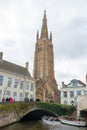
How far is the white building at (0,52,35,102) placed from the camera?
109 feet

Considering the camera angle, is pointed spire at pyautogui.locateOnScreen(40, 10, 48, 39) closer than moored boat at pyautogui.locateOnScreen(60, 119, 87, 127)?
No

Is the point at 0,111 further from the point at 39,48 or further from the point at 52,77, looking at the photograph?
the point at 39,48

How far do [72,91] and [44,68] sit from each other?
2854 centimetres

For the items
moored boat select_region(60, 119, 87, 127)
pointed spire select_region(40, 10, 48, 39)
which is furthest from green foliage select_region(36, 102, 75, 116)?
pointed spire select_region(40, 10, 48, 39)

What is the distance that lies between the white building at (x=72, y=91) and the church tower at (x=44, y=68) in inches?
462

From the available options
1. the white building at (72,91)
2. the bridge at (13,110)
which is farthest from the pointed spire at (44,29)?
the bridge at (13,110)

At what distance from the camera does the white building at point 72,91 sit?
44894 millimetres

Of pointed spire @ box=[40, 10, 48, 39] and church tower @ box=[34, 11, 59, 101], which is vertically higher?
pointed spire @ box=[40, 10, 48, 39]

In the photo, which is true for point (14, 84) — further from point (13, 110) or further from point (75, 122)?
point (75, 122)

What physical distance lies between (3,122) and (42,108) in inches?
456

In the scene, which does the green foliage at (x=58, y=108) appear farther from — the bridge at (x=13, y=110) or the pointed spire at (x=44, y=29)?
the pointed spire at (x=44, y=29)

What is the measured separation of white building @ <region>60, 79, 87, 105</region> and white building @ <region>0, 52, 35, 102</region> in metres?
11.0

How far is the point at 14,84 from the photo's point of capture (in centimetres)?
3588

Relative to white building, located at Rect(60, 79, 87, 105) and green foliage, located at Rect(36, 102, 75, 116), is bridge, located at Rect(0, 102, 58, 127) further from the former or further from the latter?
white building, located at Rect(60, 79, 87, 105)
